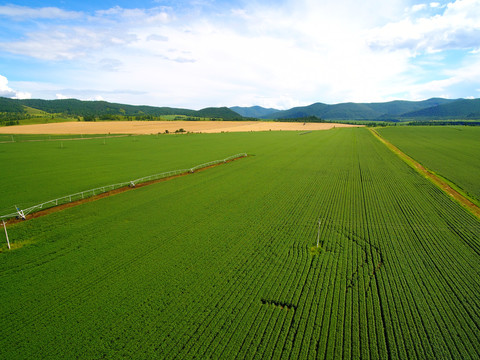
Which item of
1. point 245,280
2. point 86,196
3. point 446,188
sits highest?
point 446,188

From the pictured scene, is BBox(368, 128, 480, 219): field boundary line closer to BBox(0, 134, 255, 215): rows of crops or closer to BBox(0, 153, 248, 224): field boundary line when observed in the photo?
BBox(0, 153, 248, 224): field boundary line

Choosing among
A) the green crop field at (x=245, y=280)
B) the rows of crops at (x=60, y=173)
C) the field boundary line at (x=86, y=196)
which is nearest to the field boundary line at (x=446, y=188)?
the green crop field at (x=245, y=280)

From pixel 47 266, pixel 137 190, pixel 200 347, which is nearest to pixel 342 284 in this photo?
pixel 200 347

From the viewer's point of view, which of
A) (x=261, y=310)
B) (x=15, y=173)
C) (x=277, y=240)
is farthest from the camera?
(x=15, y=173)

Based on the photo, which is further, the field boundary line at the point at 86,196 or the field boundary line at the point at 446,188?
the field boundary line at the point at 446,188

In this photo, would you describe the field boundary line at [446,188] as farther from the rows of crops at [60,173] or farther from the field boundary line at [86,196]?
the rows of crops at [60,173]

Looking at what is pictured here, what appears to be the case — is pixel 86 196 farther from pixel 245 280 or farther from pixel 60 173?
pixel 245 280

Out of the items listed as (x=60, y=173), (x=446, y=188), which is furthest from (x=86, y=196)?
(x=446, y=188)

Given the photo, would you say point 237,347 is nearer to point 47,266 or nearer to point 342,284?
point 342,284

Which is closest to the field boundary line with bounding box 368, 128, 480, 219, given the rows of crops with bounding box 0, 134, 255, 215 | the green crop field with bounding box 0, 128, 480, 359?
the green crop field with bounding box 0, 128, 480, 359
